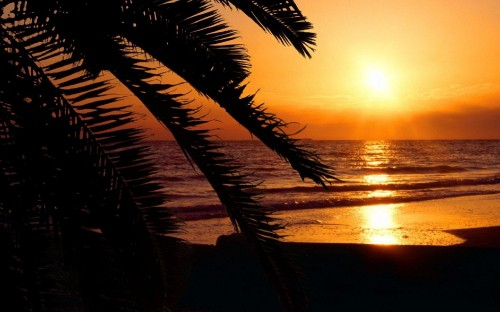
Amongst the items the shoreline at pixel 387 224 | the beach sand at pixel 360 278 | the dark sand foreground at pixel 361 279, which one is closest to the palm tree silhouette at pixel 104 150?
the beach sand at pixel 360 278

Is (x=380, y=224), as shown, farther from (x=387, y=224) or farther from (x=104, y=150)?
(x=104, y=150)

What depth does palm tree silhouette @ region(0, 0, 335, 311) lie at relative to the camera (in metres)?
2.76

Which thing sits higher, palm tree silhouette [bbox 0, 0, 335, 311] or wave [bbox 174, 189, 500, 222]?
palm tree silhouette [bbox 0, 0, 335, 311]

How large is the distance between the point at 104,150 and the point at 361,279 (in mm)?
6097

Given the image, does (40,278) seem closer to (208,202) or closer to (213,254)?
(213,254)

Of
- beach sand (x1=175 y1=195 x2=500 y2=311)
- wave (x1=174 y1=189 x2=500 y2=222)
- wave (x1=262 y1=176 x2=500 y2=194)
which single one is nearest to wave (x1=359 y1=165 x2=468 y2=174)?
wave (x1=262 y1=176 x2=500 y2=194)

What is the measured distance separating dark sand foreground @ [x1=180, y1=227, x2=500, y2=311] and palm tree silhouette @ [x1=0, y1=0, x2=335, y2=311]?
4529mm

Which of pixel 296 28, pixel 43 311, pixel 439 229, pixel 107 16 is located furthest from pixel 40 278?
pixel 439 229

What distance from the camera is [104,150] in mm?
2961

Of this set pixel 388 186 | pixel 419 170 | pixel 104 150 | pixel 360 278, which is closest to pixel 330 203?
pixel 388 186

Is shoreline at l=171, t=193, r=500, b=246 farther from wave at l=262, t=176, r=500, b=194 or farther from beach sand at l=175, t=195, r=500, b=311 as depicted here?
wave at l=262, t=176, r=500, b=194

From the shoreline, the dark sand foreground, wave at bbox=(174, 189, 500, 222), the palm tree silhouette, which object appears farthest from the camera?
wave at bbox=(174, 189, 500, 222)

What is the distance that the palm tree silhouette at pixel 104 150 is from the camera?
2756mm

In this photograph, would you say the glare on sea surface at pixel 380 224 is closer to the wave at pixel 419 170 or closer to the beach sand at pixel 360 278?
the beach sand at pixel 360 278
